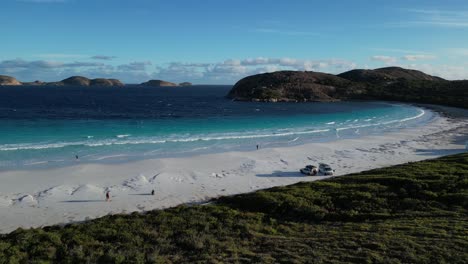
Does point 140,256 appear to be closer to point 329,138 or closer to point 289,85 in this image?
point 329,138

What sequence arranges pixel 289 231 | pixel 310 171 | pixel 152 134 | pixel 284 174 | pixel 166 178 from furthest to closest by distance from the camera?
pixel 152 134, pixel 284 174, pixel 310 171, pixel 166 178, pixel 289 231

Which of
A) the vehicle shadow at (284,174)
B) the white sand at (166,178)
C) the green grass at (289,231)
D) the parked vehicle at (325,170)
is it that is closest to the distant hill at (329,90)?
the white sand at (166,178)

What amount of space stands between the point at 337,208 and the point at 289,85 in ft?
431

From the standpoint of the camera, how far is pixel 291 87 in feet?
489

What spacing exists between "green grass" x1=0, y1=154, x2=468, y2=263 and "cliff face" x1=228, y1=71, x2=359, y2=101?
111679 millimetres

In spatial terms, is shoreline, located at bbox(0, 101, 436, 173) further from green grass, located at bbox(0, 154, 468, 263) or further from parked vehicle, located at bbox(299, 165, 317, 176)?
green grass, located at bbox(0, 154, 468, 263)

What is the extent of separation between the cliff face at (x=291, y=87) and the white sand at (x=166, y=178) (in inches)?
3549

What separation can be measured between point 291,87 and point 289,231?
133514mm

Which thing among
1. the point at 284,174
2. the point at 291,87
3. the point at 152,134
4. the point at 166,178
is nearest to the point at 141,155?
the point at 166,178

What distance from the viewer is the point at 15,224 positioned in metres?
21.9

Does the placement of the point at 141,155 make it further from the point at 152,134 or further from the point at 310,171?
the point at 310,171

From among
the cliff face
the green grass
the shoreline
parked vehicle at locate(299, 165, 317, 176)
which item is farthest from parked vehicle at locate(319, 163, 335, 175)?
the cliff face

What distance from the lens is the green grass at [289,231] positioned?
1489cm

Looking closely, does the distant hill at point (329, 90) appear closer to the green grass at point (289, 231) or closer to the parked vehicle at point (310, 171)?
the parked vehicle at point (310, 171)
